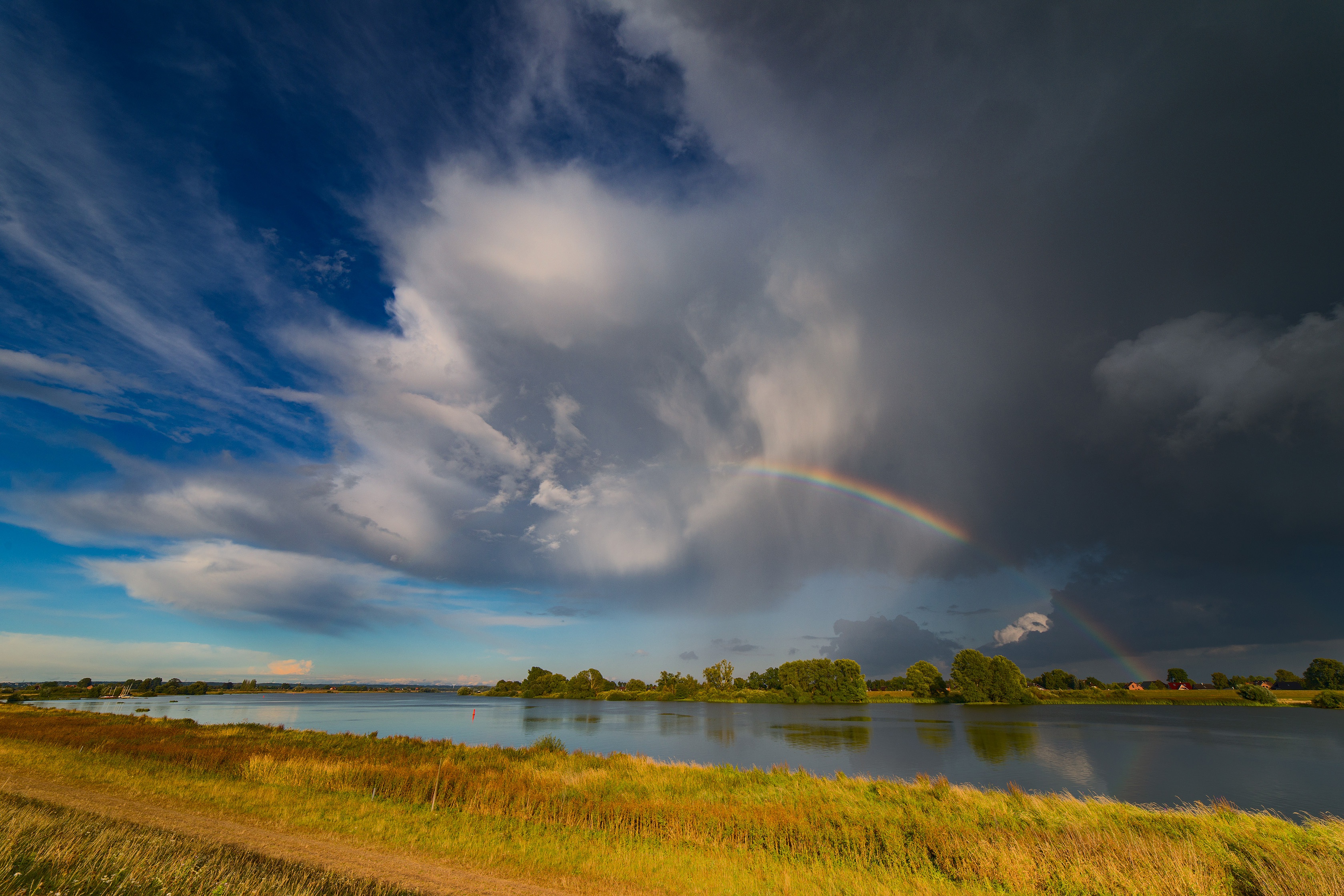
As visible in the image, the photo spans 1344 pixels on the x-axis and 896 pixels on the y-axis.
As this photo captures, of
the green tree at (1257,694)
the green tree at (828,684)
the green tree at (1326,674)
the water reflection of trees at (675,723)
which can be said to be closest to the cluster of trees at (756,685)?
the green tree at (828,684)

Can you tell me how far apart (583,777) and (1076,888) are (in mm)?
19570

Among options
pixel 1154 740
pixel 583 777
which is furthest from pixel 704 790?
pixel 1154 740

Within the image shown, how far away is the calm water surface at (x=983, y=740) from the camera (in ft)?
116

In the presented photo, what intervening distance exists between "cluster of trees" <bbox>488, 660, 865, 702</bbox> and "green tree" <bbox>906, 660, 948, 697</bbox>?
594 inches

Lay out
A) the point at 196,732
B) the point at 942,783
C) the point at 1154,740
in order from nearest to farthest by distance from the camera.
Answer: the point at 942,783 → the point at 196,732 → the point at 1154,740

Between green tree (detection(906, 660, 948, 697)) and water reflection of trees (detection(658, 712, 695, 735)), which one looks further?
green tree (detection(906, 660, 948, 697))

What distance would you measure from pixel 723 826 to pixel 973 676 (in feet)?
425

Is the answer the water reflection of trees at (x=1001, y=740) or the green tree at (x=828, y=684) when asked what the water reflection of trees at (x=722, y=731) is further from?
the green tree at (x=828, y=684)

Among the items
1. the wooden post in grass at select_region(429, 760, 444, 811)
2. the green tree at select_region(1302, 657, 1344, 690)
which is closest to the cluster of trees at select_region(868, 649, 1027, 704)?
the green tree at select_region(1302, 657, 1344, 690)

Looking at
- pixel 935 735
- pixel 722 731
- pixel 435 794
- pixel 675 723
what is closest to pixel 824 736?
pixel 935 735

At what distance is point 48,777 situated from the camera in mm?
21391

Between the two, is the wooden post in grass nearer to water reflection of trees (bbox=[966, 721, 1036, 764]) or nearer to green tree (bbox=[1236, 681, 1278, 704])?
water reflection of trees (bbox=[966, 721, 1036, 764])

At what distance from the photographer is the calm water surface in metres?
35.2

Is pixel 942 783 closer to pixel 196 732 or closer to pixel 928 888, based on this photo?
pixel 928 888
